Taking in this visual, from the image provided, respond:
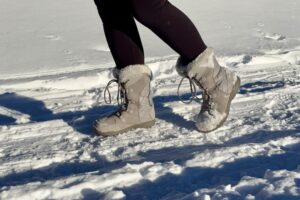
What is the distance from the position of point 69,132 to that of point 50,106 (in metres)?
0.48

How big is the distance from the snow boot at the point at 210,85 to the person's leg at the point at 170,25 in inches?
1.5

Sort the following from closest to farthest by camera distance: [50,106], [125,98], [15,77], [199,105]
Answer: [125,98], [199,105], [50,106], [15,77]

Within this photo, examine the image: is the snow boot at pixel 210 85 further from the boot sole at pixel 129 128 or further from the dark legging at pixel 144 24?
the boot sole at pixel 129 128

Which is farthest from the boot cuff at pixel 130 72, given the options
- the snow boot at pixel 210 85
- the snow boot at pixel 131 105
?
the snow boot at pixel 210 85

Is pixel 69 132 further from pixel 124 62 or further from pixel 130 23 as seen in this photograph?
pixel 130 23

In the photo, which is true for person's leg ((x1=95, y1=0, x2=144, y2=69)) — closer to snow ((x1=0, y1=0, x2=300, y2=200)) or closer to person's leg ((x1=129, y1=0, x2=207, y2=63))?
person's leg ((x1=129, y1=0, x2=207, y2=63))

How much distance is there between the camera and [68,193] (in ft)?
5.51

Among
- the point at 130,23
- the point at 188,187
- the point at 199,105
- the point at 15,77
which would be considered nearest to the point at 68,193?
the point at 188,187

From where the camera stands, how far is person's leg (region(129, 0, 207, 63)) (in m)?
1.96

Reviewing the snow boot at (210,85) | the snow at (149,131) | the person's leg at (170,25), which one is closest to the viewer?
the snow at (149,131)

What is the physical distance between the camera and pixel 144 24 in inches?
79.7

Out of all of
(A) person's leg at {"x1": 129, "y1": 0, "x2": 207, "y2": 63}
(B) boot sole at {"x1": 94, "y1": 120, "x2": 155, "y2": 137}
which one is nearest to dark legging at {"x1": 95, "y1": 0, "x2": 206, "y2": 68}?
(A) person's leg at {"x1": 129, "y1": 0, "x2": 207, "y2": 63}

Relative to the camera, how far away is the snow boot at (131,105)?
2.21 m

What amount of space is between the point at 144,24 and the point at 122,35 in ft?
0.67
